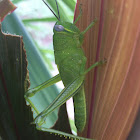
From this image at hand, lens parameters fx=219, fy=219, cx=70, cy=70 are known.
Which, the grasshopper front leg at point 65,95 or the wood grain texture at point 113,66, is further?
the grasshopper front leg at point 65,95

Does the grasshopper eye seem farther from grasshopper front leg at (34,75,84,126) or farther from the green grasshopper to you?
grasshopper front leg at (34,75,84,126)

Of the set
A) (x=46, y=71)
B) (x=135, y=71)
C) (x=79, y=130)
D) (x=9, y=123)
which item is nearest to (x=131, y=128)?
(x=135, y=71)

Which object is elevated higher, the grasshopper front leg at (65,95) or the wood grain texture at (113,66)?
the wood grain texture at (113,66)

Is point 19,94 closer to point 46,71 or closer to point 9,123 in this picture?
point 9,123

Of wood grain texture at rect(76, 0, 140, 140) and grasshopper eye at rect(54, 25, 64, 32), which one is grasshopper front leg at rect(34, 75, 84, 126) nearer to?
wood grain texture at rect(76, 0, 140, 140)

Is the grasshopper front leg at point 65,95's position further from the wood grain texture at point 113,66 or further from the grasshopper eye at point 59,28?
the grasshopper eye at point 59,28

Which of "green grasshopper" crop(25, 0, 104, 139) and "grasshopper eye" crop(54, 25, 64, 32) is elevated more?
"grasshopper eye" crop(54, 25, 64, 32)

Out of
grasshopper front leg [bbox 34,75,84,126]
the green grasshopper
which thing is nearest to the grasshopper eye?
the green grasshopper

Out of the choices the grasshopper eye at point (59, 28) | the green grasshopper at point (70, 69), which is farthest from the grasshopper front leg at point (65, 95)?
the grasshopper eye at point (59, 28)

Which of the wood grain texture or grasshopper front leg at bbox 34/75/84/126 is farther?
grasshopper front leg at bbox 34/75/84/126

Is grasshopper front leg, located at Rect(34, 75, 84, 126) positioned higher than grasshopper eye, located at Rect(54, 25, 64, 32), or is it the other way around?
grasshopper eye, located at Rect(54, 25, 64, 32)
